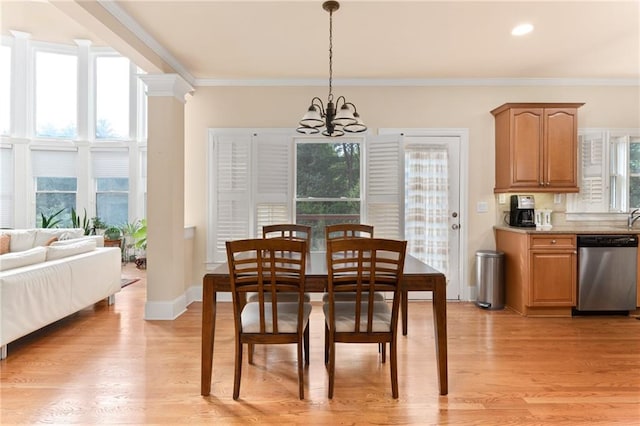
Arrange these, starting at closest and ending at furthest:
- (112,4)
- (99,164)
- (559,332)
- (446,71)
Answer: (112,4) → (559,332) → (446,71) → (99,164)

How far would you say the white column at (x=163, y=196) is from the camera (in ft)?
12.3

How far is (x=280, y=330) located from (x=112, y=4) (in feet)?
8.80

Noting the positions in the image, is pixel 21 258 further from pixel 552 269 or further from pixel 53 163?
pixel 552 269

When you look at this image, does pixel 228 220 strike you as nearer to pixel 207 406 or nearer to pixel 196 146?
pixel 196 146

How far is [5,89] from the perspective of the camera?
6.34 m

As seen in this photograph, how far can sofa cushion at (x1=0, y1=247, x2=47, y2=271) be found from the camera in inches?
116

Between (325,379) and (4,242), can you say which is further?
(4,242)

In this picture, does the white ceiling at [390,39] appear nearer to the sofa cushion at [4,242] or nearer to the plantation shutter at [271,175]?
the plantation shutter at [271,175]

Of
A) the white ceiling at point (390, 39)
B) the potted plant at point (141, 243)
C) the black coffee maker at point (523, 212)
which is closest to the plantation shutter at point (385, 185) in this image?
the white ceiling at point (390, 39)

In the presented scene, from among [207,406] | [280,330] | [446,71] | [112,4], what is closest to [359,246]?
[280,330]

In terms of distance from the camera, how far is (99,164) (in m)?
6.87

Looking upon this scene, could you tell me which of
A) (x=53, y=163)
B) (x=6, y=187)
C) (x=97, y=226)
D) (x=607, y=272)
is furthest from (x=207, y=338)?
(x=6, y=187)

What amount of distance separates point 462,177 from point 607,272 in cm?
178

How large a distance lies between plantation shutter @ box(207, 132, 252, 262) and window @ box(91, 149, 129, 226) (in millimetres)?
3505
